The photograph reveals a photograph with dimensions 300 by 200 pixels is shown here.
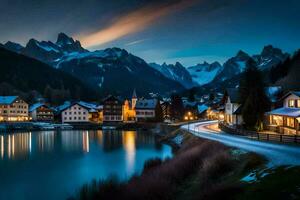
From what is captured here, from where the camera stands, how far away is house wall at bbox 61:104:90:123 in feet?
515

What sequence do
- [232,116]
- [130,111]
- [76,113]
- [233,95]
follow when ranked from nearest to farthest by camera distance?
[233,95]
[232,116]
[130,111]
[76,113]

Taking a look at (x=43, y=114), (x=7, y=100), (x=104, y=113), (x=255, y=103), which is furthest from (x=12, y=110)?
(x=255, y=103)

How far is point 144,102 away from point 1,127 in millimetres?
60583

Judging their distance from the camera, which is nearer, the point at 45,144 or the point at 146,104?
the point at 45,144

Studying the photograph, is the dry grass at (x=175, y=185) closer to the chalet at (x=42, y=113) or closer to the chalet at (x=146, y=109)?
the chalet at (x=146, y=109)

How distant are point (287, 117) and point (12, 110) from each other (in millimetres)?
142744

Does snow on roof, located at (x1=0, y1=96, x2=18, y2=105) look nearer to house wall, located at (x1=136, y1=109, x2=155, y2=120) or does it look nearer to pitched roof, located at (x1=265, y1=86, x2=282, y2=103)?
house wall, located at (x1=136, y1=109, x2=155, y2=120)

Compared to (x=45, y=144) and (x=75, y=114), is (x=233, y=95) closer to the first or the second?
(x=45, y=144)

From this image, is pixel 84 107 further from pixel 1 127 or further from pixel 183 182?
pixel 183 182

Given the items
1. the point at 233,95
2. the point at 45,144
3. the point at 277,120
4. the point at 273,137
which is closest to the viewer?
the point at 273,137

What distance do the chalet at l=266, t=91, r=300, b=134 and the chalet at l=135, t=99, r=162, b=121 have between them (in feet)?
284

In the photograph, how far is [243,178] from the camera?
73.2 ft

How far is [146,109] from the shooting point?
483 feet

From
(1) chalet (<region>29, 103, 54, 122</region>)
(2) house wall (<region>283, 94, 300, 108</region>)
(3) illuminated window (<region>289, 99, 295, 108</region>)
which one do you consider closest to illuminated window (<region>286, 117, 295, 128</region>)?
(2) house wall (<region>283, 94, 300, 108</region>)
